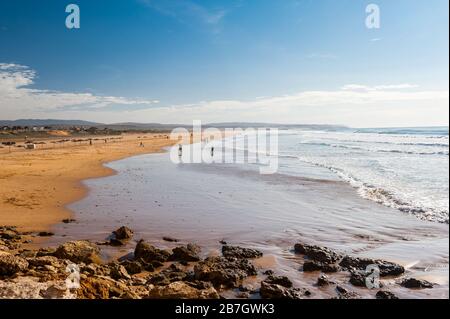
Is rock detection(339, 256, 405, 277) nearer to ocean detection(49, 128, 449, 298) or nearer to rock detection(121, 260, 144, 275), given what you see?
ocean detection(49, 128, 449, 298)

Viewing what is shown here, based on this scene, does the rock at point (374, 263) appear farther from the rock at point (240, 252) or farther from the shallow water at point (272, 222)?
the rock at point (240, 252)

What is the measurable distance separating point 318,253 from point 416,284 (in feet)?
7.22

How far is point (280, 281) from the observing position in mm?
7137

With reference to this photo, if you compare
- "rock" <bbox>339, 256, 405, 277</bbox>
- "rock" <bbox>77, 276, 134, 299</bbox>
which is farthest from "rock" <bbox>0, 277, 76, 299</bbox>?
"rock" <bbox>339, 256, 405, 277</bbox>

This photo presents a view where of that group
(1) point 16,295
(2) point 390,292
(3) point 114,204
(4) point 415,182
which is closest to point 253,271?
(2) point 390,292

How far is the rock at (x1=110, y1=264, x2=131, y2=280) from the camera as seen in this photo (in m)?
6.95

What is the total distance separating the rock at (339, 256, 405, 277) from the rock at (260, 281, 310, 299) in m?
1.81

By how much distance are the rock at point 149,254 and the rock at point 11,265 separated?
2516 millimetres

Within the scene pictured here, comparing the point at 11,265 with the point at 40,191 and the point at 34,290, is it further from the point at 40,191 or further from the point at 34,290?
the point at 40,191

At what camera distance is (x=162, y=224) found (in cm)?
1182

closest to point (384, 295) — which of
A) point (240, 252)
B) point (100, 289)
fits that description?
point (240, 252)
